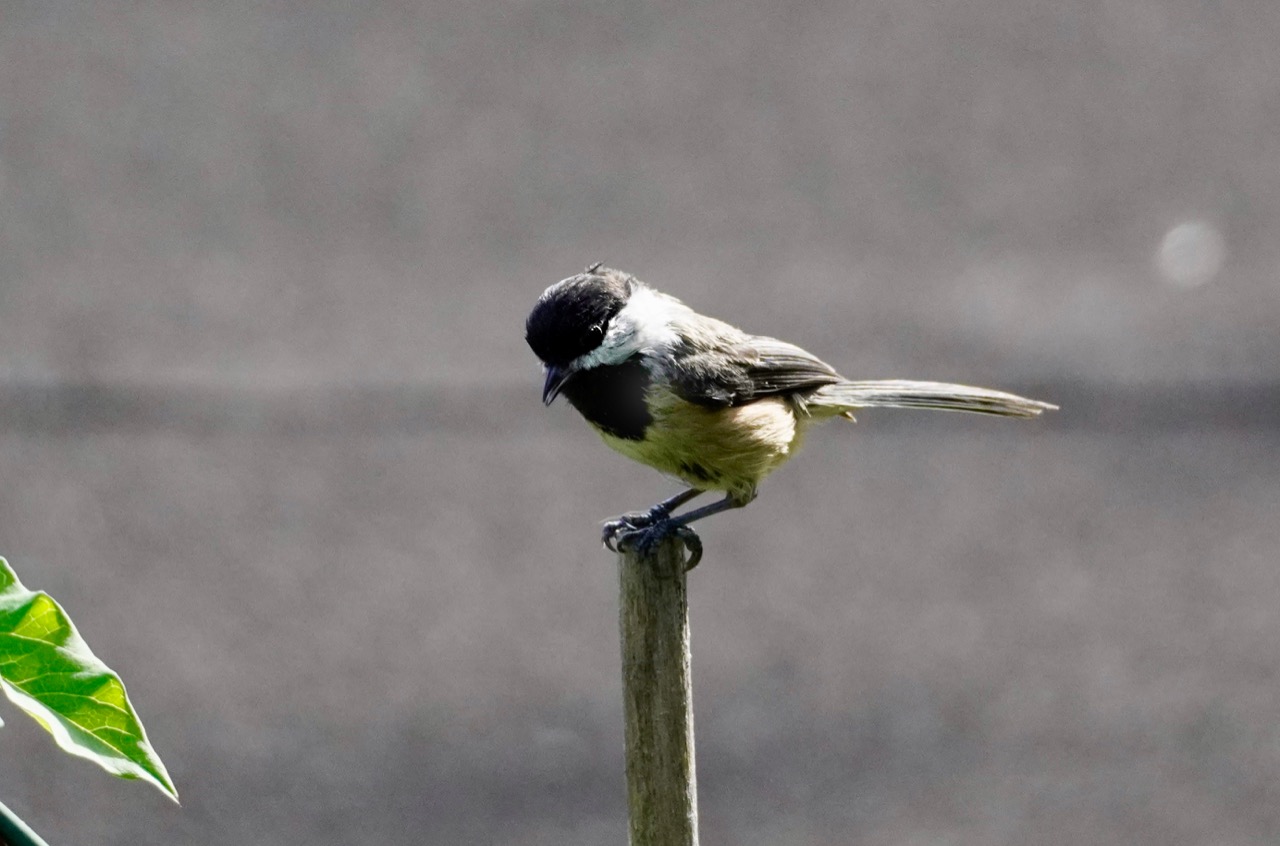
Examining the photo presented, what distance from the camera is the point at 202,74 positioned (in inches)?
454

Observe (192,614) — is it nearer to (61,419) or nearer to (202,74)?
(61,419)

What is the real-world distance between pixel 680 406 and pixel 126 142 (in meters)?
8.09

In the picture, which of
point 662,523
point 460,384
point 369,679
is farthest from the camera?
point 460,384

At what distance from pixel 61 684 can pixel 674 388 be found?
3058 mm

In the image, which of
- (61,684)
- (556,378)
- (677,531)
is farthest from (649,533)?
(61,684)

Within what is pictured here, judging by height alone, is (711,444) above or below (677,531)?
above

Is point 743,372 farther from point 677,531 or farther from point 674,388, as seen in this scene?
point 677,531

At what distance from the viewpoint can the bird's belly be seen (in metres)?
4.30

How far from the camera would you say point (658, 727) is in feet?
9.04

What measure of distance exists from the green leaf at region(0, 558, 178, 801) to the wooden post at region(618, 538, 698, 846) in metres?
1.53

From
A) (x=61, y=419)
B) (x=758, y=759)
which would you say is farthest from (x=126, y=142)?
(x=758, y=759)

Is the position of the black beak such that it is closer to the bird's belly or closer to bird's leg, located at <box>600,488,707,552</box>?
the bird's belly

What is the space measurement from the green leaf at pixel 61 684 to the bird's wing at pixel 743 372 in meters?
3.06

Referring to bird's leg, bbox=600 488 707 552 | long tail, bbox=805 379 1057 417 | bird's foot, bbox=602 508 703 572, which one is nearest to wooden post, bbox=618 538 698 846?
bird's foot, bbox=602 508 703 572
